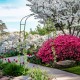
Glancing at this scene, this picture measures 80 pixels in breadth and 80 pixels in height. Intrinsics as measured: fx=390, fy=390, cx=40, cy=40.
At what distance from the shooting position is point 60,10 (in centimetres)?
2834

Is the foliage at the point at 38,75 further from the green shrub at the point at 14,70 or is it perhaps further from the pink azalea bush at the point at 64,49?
the pink azalea bush at the point at 64,49

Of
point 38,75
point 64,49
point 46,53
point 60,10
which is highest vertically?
point 60,10

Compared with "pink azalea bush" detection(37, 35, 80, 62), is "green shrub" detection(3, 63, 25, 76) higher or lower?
lower

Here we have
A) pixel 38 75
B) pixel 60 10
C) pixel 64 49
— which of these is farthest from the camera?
pixel 60 10

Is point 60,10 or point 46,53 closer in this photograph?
point 46,53

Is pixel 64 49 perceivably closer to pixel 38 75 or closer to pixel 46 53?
pixel 46 53

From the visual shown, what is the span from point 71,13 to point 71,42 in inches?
307

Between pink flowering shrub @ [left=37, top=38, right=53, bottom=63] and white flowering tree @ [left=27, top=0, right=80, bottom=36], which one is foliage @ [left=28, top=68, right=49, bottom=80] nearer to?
pink flowering shrub @ [left=37, top=38, right=53, bottom=63]

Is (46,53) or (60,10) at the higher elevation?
(60,10)

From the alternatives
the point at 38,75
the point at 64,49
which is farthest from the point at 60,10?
the point at 38,75

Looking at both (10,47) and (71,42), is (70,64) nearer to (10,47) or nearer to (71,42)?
(71,42)

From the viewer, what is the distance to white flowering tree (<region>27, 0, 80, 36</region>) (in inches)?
1116

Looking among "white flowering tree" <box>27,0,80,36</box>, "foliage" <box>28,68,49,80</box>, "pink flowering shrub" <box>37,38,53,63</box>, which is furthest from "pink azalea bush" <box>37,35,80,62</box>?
"foliage" <box>28,68,49,80</box>

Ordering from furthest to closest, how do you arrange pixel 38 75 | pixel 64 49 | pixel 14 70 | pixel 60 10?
pixel 60 10 < pixel 64 49 < pixel 14 70 < pixel 38 75
